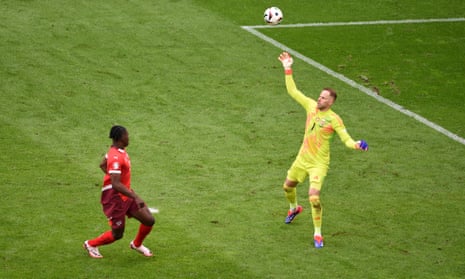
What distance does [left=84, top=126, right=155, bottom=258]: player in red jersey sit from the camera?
1280 centimetres

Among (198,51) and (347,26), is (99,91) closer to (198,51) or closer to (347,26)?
(198,51)

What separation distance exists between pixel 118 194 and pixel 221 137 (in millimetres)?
6659

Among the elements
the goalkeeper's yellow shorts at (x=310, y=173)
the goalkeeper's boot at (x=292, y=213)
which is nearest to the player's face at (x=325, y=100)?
the goalkeeper's yellow shorts at (x=310, y=173)

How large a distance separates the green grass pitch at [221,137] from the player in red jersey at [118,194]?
58 cm

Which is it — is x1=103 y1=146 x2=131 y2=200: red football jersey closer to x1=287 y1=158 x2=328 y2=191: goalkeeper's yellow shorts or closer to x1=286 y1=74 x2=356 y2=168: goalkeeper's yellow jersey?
x1=287 y1=158 x2=328 y2=191: goalkeeper's yellow shorts

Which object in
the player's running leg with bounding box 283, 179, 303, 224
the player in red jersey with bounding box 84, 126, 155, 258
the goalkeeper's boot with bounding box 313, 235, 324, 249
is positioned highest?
the player in red jersey with bounding box 84, 126, 155, 258

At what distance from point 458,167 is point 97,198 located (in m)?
7.31

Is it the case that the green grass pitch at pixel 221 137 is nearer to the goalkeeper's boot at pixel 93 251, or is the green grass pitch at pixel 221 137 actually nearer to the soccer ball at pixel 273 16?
the goalkeeper's boot at pixel 93 251

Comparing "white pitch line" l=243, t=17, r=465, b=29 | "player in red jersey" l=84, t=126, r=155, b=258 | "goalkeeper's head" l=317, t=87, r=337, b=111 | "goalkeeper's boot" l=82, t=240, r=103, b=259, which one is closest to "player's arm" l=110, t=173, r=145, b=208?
"player in red jersey" l=84, t=126, r=155, b=258

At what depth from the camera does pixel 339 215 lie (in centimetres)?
1580

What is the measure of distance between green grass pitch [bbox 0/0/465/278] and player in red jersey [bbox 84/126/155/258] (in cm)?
58

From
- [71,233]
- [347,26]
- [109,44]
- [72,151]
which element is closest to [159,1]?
[109,44]

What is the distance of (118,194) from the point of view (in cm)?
1309

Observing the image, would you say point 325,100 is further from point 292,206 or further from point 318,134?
point 292,206
